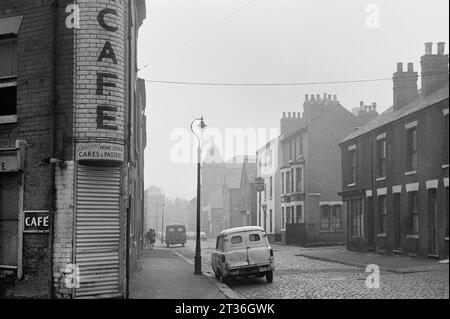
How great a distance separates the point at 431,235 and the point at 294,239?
2314 centimetres

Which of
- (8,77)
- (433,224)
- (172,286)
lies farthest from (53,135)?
(433,224)

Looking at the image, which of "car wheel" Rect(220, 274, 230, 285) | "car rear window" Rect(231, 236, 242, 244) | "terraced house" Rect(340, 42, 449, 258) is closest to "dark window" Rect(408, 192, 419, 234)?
"terraced house" Rect(340, 42, 449, 258)

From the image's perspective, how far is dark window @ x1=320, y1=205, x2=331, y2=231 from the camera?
45.2 metres

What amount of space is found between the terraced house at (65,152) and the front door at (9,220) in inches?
0.9

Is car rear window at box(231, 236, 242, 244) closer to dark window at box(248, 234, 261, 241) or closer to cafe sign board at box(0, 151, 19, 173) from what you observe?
dark window at box(248, 234, 261, 241)

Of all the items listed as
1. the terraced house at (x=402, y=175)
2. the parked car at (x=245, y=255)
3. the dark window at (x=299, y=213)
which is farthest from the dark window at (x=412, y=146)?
the dark window at (x=299, y=213)

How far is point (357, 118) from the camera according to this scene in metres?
45.7

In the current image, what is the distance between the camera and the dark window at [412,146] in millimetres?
22819

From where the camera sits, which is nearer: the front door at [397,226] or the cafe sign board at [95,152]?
the cafe sign board at [95,152]

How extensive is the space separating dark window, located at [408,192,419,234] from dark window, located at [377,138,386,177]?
9.71 ft

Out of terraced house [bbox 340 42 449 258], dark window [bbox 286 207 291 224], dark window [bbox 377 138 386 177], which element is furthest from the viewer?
dark window [bbox 286 207 291 224]

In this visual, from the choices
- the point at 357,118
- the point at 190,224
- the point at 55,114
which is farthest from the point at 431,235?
the point at 190,224

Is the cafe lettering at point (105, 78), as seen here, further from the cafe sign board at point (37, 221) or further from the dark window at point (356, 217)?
the dark window at point (356, 217)
